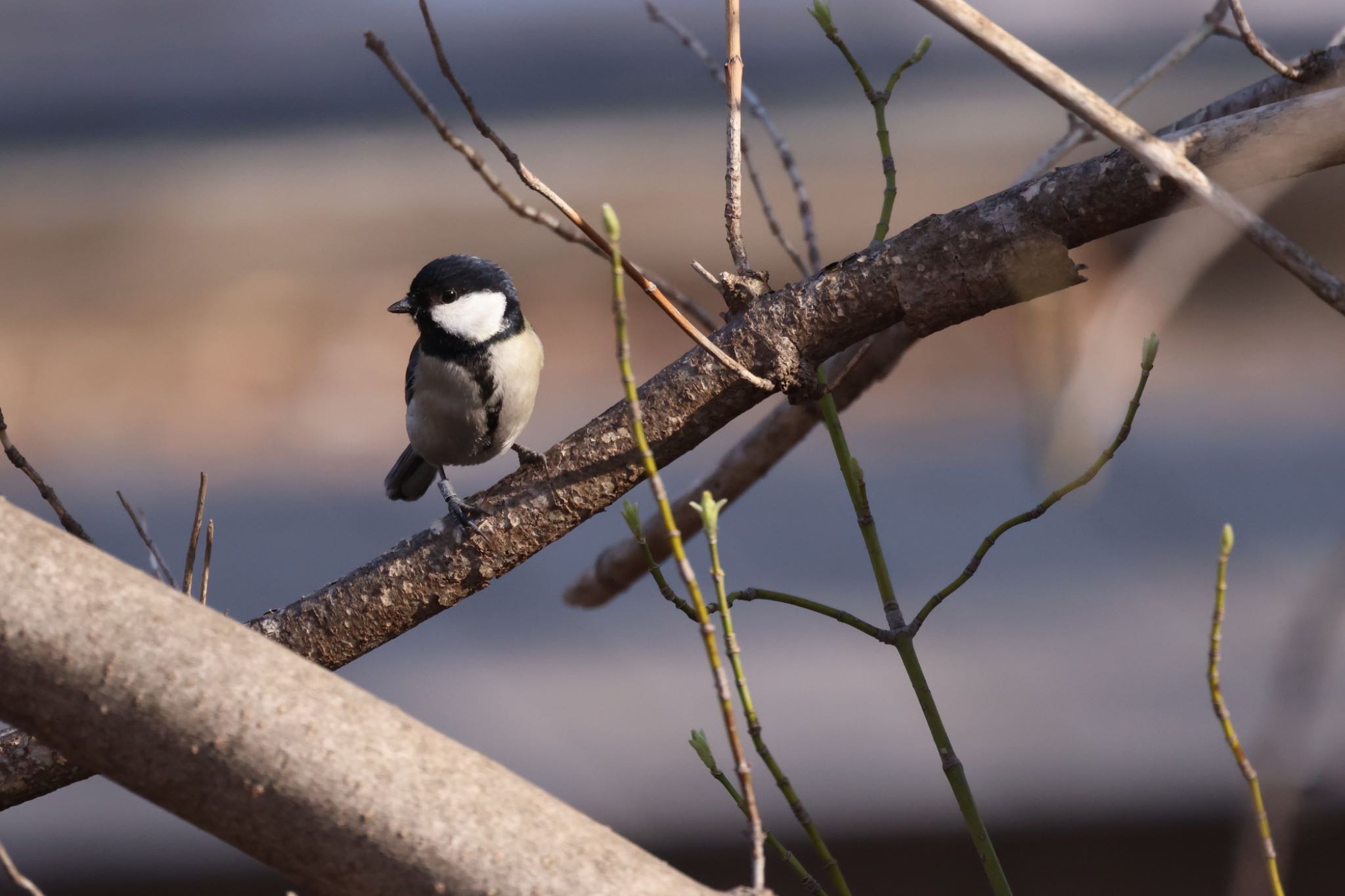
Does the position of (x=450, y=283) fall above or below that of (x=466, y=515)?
above

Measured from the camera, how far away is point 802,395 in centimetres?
92

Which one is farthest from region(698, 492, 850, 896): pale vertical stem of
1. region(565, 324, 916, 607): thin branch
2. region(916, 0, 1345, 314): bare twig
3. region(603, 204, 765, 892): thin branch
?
region(565, 324, 916, 607): thin branch

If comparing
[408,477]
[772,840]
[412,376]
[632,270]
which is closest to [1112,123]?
[632,270]

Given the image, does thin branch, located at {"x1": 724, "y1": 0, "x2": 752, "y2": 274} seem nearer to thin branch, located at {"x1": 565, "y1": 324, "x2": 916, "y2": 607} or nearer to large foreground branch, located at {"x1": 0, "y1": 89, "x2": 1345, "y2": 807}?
large foreground branch, located at {"x1": 0, "y1": 89, "x2": 1345, "y2": 807}

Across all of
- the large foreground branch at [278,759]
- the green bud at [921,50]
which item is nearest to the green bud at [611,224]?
the large foreground branch at [278,759]

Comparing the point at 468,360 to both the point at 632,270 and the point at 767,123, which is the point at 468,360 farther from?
the point at 632,270

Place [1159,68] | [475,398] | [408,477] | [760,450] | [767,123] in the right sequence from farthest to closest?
1. [408,477]
2. [475,398]
3. [760,450]
4. [767,123]
5. [1159,68]

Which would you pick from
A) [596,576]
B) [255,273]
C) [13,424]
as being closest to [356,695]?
[596,576]

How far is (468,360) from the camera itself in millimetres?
1684

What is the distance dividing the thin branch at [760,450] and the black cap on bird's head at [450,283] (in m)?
0.37

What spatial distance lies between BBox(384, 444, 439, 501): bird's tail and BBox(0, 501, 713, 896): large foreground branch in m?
1.36

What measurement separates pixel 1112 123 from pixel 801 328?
340 mm

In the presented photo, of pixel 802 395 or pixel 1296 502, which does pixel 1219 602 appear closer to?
pixel 802 395

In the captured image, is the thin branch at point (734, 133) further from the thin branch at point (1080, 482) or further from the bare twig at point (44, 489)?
the bare twig at point (44, 489)
